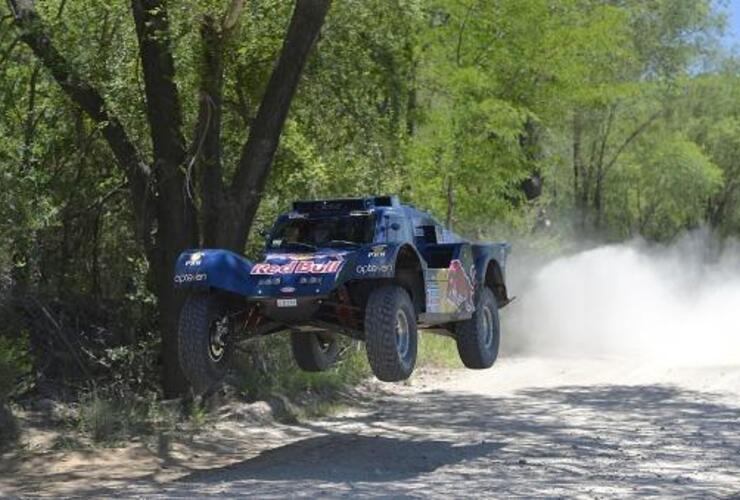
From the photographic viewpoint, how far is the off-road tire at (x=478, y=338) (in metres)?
12.0

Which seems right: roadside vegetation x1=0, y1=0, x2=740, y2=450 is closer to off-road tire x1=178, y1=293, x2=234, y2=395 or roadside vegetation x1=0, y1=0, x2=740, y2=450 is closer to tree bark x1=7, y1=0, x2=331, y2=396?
tree bark x1=7, y1=0, x2=331, y2=396

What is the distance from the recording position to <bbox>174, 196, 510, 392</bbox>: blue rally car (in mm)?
9914

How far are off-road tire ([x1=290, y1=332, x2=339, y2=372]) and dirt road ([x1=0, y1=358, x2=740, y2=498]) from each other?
943 millimetres

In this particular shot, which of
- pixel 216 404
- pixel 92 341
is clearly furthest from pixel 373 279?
pixel 92 341

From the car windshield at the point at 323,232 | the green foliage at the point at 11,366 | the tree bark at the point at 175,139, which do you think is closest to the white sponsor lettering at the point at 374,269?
the car windshield at the point at 323,232

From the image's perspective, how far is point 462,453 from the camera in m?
12.1

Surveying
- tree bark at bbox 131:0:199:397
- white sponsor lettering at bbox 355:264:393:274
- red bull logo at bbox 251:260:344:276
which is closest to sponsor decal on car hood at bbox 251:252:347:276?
red bull logo at bbox 251:260:344:276

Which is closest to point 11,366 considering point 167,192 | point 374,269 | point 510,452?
point 167,192

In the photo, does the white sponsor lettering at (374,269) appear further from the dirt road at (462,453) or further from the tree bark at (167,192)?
the tree bark at (167,192)

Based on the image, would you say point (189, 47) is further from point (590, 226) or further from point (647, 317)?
point (590, 226)

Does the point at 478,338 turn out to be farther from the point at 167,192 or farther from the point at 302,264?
the point at 167,192

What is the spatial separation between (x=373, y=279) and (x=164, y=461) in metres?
3.56

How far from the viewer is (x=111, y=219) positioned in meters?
15.8

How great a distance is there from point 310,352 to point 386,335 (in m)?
3.24
